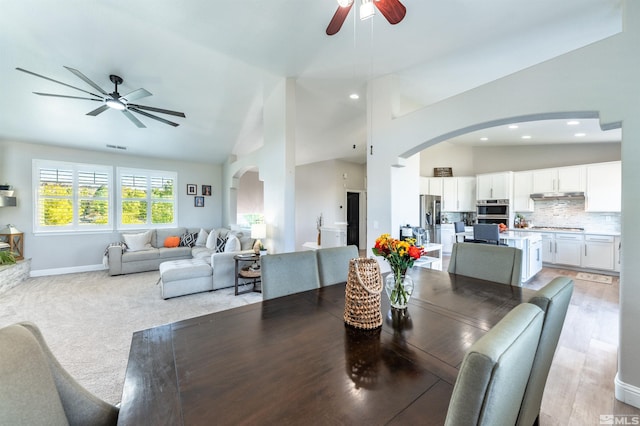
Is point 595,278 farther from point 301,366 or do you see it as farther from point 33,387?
point 33,387

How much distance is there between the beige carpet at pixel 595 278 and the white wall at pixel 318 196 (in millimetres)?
5510

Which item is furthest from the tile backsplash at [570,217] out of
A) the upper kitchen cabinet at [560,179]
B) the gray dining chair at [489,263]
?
the gray dining chair at [489,263]

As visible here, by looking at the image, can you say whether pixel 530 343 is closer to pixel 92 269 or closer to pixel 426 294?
pixel 426 294

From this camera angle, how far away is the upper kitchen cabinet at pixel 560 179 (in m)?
5.45

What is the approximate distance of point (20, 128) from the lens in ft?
15.3

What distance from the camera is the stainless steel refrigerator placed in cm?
619

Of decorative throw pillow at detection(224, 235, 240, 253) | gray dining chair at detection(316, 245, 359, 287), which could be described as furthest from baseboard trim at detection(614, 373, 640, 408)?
decorative throw pillow at detection(224, 235, 240, 253)

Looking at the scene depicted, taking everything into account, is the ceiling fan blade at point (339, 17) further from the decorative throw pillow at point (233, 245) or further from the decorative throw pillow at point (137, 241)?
the decorative throw pillow at point (137, 241)

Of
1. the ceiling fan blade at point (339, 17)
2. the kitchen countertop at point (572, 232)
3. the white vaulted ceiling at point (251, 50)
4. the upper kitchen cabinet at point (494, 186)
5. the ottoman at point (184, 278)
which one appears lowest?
the ottoman at point (184, 278)

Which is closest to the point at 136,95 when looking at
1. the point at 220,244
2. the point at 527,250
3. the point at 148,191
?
the point at 220,244

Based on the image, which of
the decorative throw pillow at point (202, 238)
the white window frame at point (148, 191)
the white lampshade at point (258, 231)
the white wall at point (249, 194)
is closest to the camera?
the white lampshade at point (258, 231)

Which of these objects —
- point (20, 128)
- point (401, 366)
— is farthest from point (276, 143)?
point (20, 128)

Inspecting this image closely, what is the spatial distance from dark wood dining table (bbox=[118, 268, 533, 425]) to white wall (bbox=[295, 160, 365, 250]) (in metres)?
6.19

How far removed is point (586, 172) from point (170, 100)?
326 inches
